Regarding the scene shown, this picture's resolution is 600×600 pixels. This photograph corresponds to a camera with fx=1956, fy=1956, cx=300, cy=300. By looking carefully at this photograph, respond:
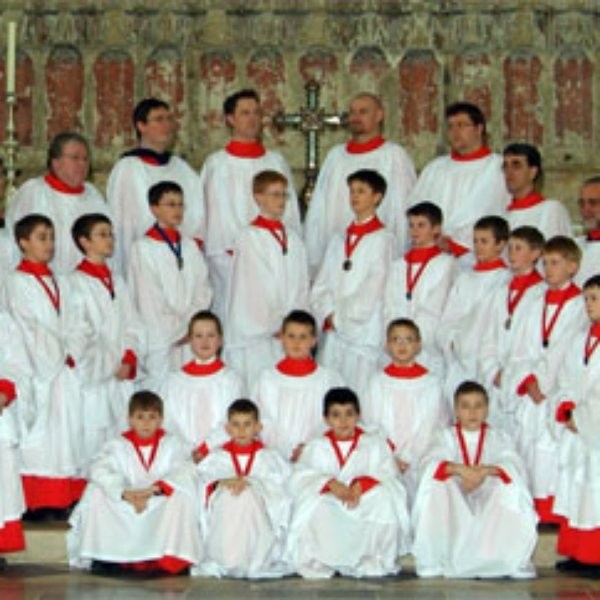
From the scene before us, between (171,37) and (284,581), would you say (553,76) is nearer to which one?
(171,37)

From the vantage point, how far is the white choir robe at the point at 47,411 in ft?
35.0

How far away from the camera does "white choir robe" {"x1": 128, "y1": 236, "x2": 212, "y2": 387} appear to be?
37.6ft

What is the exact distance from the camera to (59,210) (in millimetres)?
11914

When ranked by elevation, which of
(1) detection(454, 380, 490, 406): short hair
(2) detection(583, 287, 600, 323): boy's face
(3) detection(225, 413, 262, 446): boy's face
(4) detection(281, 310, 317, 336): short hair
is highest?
(2) detection(583, 287, 600, 323): boy's face

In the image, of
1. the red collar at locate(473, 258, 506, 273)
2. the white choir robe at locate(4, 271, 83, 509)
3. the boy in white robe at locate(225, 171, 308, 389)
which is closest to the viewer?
the white choir robe at locate(4, 271, 83, 509)

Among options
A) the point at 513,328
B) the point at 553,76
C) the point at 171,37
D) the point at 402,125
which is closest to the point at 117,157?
the point at 171,37

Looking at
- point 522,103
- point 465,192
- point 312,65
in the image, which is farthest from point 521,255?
point 312,65

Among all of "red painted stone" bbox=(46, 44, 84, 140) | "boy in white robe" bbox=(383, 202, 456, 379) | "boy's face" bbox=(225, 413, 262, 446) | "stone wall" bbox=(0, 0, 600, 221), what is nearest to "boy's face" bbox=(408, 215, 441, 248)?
"boy in white robe" bbox=(383, 202, 456, 379)

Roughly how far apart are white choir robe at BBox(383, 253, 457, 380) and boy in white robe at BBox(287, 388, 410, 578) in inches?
46.0

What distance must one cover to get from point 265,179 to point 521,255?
163cm

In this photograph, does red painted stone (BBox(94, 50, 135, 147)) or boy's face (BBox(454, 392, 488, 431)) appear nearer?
boy's face (BBox(454, 392, 488, 431))

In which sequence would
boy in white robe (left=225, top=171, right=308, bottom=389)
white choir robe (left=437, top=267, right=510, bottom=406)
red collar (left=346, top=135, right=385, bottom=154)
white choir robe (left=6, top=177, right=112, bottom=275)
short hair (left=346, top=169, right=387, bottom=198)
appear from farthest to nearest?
red collar (left=346, top=135, right=385, bottom=154) → white choir robe (left=6, top=177, right=112, bottom=275) → boy in white robe (left=225, top=171, right=308, bottom=389) → short hair (left=346, top=169, right=387, bottom=198) → white choir robe (left=437, top=267, right=510, bottom=406)

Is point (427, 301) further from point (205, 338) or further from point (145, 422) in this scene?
point (145, 422)

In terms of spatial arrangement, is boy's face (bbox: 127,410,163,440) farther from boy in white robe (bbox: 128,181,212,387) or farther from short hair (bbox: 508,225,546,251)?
short hair (bbox: 508,225,546,251)
